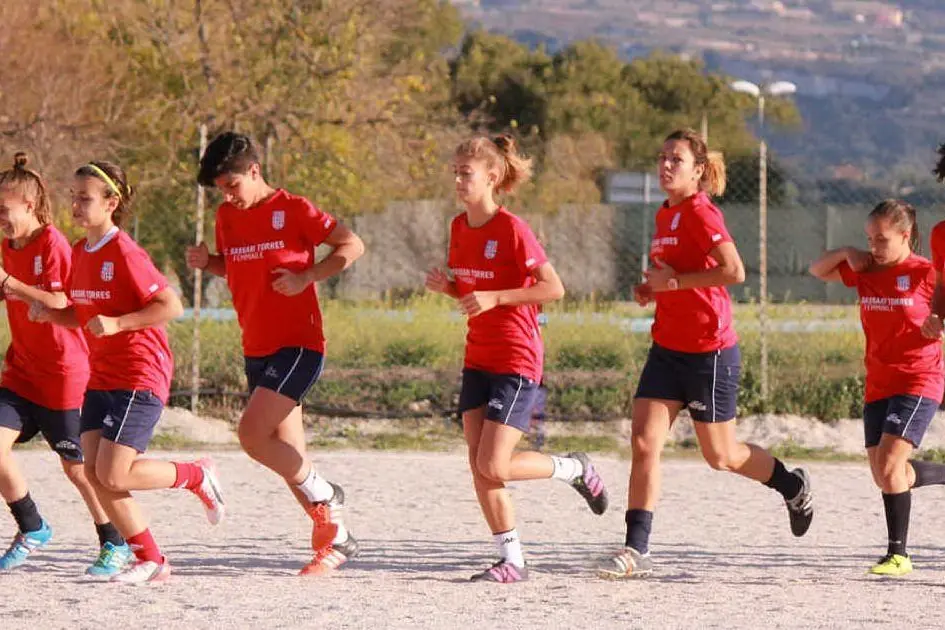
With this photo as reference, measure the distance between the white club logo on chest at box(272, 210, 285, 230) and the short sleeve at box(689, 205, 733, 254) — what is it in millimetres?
1660

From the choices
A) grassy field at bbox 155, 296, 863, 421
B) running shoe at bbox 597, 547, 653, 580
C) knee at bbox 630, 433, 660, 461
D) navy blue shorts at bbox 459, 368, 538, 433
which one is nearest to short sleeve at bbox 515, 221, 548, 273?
navy blue shorts at bbox 459, 368, 538, 433

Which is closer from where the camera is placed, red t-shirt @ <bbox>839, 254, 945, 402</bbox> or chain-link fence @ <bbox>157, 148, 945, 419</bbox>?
red t-shirt @ <bbox>839, 254, 945, 402</bbox>

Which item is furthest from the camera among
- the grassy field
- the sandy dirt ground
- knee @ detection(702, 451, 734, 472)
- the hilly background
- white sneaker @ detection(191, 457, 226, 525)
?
the hilly background

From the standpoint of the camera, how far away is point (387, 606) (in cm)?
716

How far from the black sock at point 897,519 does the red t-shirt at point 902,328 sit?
0.43 metres

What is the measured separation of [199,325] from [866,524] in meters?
6.21

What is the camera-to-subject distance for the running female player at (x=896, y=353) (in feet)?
26.3

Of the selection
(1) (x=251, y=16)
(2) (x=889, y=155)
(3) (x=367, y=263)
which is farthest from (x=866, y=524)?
(2) (x=889, y=155)

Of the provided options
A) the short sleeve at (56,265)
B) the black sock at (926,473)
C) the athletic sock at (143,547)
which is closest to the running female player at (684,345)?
the black sock at (926,473)

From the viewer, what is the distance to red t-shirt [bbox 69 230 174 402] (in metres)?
7.61

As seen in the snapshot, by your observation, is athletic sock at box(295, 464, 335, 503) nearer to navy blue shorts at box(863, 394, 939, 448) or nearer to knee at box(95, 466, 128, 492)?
knee at box(95, 466, 128, 492)

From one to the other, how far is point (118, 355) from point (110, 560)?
896 millimetres

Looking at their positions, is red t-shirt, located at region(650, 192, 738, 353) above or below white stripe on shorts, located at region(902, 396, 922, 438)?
above

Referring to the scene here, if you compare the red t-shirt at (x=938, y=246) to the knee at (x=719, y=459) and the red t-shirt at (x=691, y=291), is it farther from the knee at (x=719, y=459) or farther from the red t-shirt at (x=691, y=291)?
the knee at (x=719, y=459)
